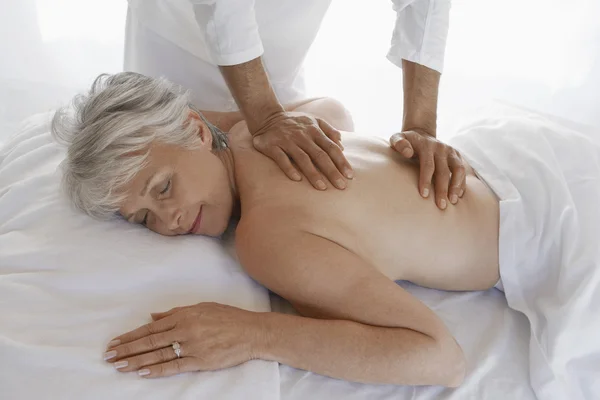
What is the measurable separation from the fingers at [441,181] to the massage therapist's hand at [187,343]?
21.3 inches

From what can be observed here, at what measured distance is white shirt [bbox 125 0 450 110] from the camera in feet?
5.87

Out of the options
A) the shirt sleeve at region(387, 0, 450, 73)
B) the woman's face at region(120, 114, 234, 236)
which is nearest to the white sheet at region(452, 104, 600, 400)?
the shirt sleeve at region(387, 0, 450, 73)

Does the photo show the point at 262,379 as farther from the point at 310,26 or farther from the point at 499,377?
the point at 310,26

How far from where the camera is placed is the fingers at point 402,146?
170 centimetres

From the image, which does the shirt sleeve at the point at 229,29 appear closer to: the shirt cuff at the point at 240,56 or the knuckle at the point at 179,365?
the shirt cuff at the point at 240,56

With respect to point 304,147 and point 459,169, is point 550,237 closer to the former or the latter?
point 459,169

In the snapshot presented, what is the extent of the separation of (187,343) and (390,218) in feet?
1.79

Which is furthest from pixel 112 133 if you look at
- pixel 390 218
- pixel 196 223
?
pixel 390 218

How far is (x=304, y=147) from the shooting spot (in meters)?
1.66

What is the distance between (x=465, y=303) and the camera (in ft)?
5.49

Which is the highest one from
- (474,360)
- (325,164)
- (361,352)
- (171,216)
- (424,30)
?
(424,30)

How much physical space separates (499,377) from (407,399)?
21 centimetres

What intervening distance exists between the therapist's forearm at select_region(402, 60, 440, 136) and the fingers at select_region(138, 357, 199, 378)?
931 mm

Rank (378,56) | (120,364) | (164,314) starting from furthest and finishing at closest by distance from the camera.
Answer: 1. (378,56)
2. (164,314)
3. (120,364)
